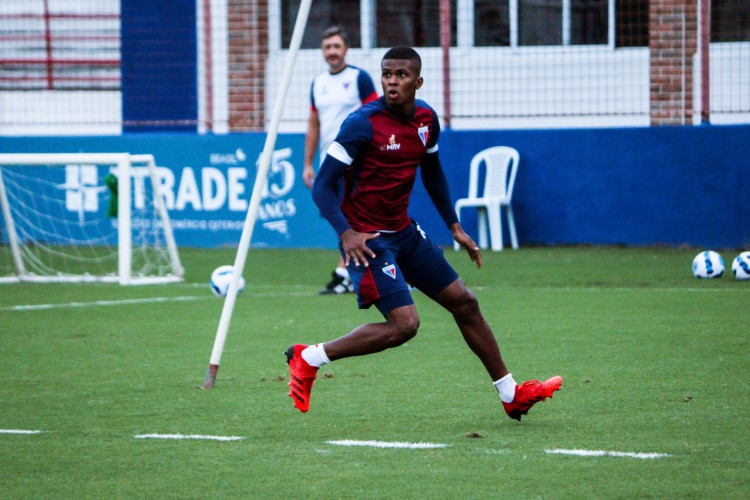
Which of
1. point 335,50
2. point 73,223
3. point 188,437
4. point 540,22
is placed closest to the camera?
point 188,437

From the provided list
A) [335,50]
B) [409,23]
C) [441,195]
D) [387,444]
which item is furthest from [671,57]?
[387,444]

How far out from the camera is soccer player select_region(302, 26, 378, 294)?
11452 mm

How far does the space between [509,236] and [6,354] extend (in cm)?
868

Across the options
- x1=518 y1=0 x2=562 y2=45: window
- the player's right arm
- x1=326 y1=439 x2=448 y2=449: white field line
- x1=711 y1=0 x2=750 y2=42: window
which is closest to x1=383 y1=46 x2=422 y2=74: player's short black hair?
x1=326 y1=439 x2=448 y2=449: white field line

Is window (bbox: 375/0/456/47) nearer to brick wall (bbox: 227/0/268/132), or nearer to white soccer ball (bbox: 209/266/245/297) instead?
brick wall (bbox: 227/0/268/132)

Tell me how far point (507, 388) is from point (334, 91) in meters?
5.86

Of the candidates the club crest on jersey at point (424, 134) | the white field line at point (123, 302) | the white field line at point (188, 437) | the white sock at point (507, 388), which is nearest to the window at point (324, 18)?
the white field line at point (123, 302)

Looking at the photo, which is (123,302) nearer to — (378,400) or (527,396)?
(378,400)

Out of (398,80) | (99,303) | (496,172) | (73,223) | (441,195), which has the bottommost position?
(99,303)

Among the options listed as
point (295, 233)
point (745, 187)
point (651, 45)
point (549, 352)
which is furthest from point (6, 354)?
point (651, 45)

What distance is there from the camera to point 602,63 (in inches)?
718

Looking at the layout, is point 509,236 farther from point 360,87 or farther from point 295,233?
point 360,87

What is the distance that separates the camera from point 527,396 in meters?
6.06

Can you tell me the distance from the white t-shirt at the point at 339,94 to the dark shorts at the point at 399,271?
5116 millimetres
